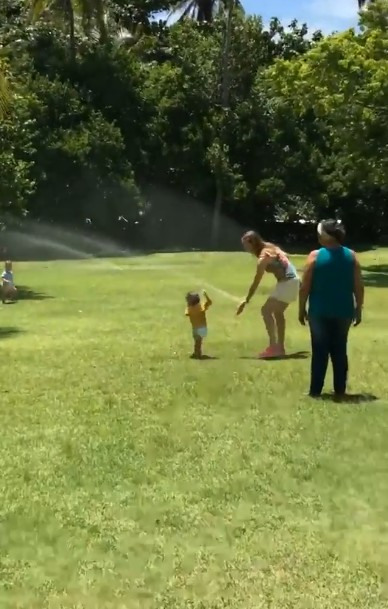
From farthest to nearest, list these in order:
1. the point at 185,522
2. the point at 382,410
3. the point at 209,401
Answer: the point at 209,401 → the point at 382,410 → the point at 185,522

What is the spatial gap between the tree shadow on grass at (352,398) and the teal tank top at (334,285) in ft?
2.33

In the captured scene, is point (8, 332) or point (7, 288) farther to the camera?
point (7, 288)

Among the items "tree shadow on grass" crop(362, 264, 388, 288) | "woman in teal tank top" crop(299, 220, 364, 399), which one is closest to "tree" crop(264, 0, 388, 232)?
"tree shadow on grass" crop(362, 264, 388, 288)

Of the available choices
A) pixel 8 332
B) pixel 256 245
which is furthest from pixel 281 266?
pixel 8 332

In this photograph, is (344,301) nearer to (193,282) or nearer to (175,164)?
(193,282)

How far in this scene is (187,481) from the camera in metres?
6.41

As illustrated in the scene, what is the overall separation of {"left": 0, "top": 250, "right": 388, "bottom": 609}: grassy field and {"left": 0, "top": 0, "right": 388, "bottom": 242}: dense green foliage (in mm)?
27524

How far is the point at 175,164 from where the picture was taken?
4288 centimetres

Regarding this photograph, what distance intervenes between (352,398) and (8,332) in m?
7.17

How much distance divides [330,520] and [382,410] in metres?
2.86

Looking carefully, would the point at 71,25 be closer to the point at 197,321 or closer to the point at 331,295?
the point at 197,321

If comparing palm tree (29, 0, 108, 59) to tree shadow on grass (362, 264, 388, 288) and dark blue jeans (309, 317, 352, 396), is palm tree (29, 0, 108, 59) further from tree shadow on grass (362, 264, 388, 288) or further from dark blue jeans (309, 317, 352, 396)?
dark blue jeans (309, 317, 352, 396)

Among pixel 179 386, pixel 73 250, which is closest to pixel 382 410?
pixel 179 386

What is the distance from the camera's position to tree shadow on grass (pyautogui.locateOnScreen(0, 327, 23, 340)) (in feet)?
47.0
